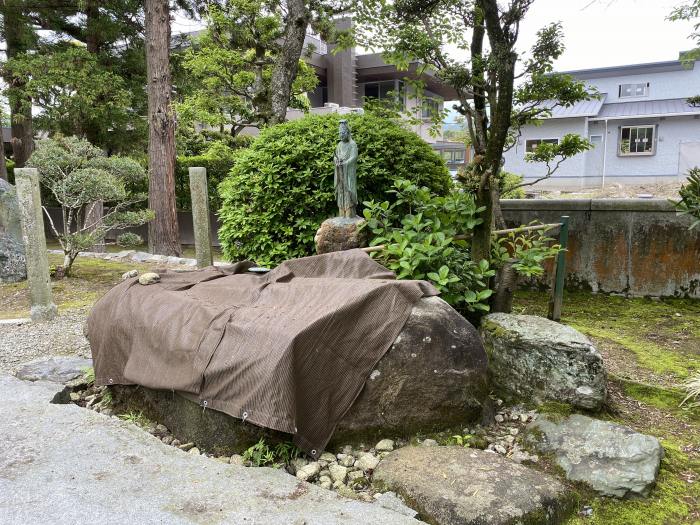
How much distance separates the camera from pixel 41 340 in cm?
593

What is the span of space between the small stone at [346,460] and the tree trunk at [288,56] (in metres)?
7.14

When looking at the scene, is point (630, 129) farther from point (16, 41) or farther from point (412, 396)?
point (16, 41)

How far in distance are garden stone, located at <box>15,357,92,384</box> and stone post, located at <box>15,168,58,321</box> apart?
7.06 feet

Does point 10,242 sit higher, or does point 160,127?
point 160,127

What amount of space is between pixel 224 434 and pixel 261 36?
9967 mm

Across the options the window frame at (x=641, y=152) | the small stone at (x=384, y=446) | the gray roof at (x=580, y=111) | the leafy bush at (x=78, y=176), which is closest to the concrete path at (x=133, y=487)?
the small stone at (x=384, y=446)

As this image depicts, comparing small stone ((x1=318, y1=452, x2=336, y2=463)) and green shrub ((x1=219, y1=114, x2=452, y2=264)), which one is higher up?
green shrub ((x1=219, y1=114, x2=452, y2=264))

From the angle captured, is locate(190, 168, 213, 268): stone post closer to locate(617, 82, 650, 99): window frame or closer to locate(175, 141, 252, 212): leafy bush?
locate(175, 141, 252, 212): leafy bush

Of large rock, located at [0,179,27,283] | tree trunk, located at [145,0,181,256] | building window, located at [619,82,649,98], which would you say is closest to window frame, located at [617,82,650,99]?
building window, located at [619,82,649,98]

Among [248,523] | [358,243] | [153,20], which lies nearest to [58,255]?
[153,20]

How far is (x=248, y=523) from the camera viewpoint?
242cm

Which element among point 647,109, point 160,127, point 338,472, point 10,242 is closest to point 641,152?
point 647,109

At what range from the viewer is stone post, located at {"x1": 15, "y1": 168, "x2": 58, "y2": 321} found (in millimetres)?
6387

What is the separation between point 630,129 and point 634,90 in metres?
2.84
